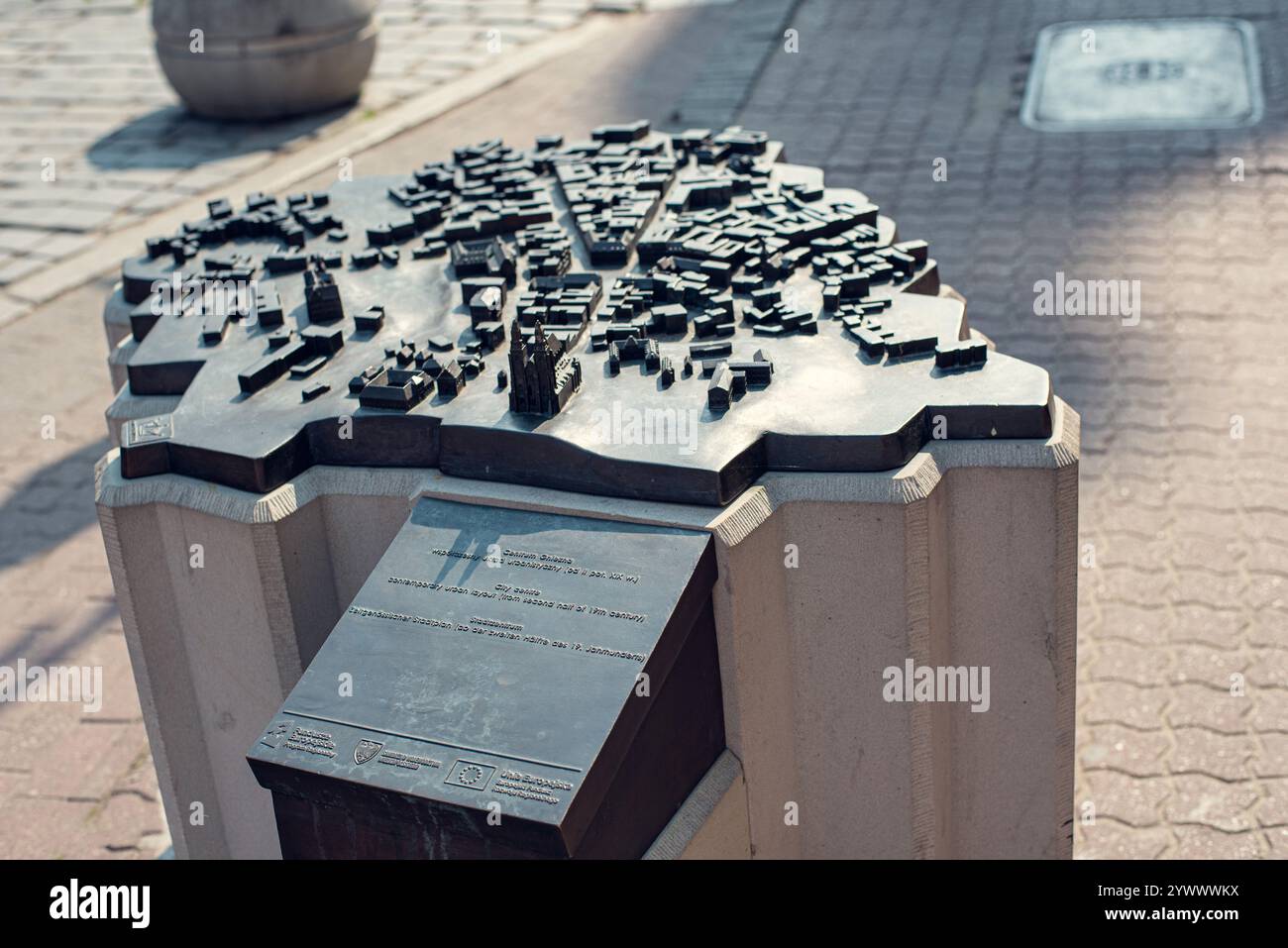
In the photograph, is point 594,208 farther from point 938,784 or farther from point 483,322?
point 938,784

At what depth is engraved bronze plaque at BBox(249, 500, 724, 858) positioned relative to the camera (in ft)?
9.63

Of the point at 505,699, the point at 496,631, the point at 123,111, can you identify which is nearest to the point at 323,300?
the point at 496,631

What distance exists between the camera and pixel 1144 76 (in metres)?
10.1

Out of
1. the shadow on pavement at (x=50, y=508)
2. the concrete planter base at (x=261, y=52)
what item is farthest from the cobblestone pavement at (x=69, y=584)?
the concrete planter base at (x=261, y=52)

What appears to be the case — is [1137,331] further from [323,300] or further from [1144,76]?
[323,300]

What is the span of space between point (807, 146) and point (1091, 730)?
218 inches

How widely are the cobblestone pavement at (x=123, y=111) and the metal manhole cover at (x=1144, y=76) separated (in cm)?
358

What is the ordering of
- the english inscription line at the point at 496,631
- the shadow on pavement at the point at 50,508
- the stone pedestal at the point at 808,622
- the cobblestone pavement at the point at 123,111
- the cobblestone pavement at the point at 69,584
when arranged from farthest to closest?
the cobblestone pavement at the point at 123,111, the shadow on pavement at the point at 50,508, the cobblestone pavement at the point at 69,584, the stone pedestal at the point at 808,622, the english inscription line at the point at 496,631

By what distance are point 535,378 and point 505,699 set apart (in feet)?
2.89

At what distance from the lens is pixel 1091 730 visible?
4.86m

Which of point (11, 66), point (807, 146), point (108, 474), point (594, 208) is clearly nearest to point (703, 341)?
point (594, 208)

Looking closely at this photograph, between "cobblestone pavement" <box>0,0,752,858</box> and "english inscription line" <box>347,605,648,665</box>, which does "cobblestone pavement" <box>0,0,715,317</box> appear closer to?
"cobblestone pavement" <box>0,0,752,858</box>

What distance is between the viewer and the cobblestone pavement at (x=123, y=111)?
30.8ft

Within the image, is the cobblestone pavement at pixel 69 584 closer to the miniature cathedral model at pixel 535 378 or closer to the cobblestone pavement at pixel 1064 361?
the cobblestone pavement at pixel 1064 361
